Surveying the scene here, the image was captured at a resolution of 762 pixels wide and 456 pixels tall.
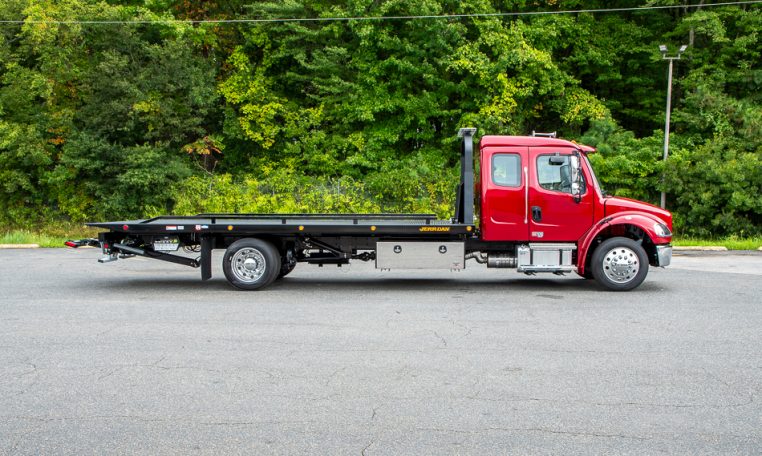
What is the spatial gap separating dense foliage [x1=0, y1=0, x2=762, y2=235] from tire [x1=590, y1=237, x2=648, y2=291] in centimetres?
1357

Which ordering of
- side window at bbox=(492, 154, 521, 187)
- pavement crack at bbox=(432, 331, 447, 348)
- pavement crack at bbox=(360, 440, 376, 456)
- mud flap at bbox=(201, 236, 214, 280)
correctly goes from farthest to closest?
mud flap at bbox=(201, 236, 214, 280)
side window at bbox=(492, 154, 521, 187)
pavement crack at bbox=(432, 331, 447, 348)
pavement crack at bbox=(360, 440, 376, 456)

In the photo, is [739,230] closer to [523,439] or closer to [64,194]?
[523,439]

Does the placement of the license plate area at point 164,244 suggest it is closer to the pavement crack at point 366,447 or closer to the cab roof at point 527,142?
the cab roof at point 527,142

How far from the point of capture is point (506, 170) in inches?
468

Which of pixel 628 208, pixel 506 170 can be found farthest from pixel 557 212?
pixel 628 208

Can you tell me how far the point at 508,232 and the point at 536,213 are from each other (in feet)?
1.91

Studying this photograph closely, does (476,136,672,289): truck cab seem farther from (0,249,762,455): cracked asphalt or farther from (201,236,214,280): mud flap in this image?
(201,236,214,280): mud flap

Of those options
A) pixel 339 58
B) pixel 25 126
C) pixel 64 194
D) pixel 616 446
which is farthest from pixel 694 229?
pixel 25 126

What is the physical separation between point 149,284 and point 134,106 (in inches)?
666

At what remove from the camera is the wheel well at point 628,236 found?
39.1 feet

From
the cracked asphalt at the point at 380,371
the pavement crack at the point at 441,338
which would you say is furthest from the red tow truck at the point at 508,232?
the pavement crack at the point at 441,338

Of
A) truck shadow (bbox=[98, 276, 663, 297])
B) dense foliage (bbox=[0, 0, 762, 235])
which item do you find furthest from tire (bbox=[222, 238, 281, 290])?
dense foliage (bbox=[0, 0, 762, 235])

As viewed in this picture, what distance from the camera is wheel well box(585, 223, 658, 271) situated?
11930 millimetres

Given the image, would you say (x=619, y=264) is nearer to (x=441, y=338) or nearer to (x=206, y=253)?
(x=441, y=338)
